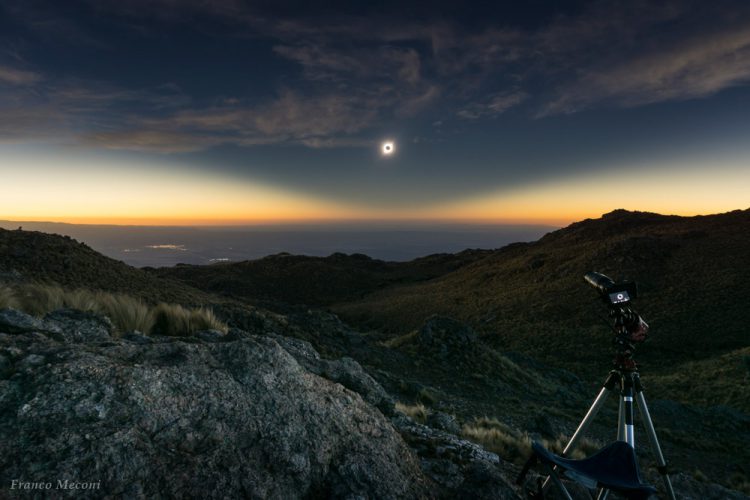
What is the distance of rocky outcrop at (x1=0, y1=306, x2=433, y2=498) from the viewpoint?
2051 mm

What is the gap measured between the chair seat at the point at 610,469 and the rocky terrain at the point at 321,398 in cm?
49

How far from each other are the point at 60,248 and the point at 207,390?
2172cm

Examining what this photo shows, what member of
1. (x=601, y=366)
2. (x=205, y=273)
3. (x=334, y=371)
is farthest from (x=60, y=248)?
(x=205, y=273)

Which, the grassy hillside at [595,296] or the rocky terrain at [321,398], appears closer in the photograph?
the rocky terrain at [321,398]

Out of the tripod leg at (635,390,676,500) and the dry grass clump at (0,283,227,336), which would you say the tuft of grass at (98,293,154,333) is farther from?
the tripod leg at (635,390,676,500)

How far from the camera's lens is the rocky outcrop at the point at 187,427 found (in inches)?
80.7

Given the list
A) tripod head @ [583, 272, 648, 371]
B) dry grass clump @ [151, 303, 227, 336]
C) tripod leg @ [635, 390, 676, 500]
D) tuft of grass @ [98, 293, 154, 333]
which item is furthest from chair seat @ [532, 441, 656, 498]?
tuft of grass @ [98, 293, 154, 333]

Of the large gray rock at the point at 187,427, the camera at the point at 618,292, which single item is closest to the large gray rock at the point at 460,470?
the large gray rock at the point at 187,427

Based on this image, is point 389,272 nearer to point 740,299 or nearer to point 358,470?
point 740,299

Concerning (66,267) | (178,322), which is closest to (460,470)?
(178,322)

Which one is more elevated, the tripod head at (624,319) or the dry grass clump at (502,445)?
the tripod head at (624,319)

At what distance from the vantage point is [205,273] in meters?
63.5

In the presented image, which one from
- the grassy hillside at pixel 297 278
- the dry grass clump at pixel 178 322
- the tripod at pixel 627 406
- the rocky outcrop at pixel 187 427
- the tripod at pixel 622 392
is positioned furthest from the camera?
the grassy hillside at pixel 297 278

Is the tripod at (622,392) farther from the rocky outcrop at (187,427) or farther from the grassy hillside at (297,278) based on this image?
the grassy hillside at (297,278)
